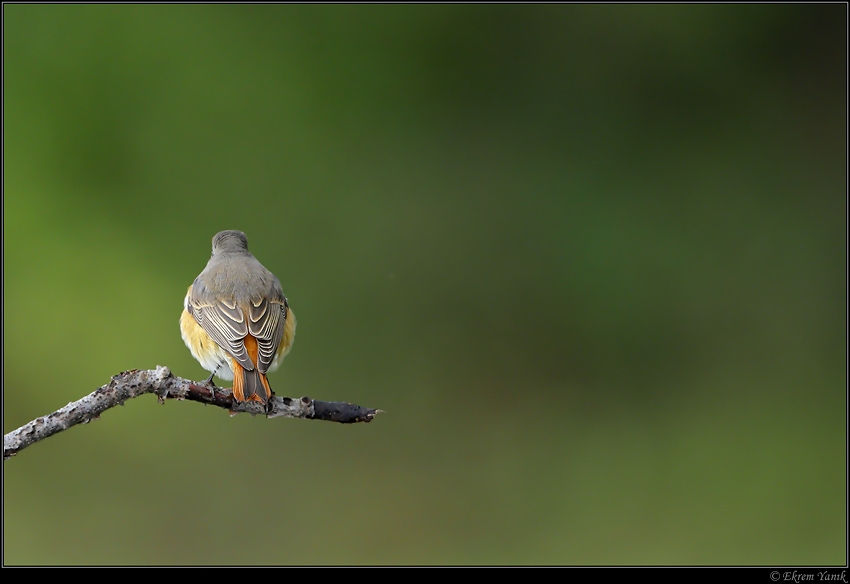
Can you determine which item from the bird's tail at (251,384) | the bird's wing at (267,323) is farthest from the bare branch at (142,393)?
the bird's wing at (267,323)

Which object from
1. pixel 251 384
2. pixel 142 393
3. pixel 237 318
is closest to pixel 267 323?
pixel 237 318

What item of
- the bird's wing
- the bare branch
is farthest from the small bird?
the bare branch

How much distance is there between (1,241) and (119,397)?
6.85m

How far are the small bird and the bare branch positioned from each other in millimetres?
636

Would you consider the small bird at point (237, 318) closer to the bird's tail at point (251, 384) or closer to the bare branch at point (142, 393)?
the bird's tail at point (251, 384)

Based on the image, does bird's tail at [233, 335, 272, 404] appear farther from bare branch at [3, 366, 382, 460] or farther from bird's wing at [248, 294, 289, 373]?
bare branch at [3, 366, 382, 460]

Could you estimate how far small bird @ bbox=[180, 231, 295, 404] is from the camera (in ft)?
10.8

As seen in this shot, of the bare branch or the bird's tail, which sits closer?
the bare branch

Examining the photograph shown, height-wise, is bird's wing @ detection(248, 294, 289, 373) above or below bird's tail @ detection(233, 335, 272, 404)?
above

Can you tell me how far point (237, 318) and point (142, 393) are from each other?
133 centimetres

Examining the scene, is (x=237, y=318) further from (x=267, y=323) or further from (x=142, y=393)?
(x=142, y=393)

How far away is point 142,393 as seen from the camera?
7.23 feet

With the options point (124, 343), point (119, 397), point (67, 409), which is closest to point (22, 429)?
point (67, 409)

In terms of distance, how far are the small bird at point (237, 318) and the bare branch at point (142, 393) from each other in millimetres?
636
